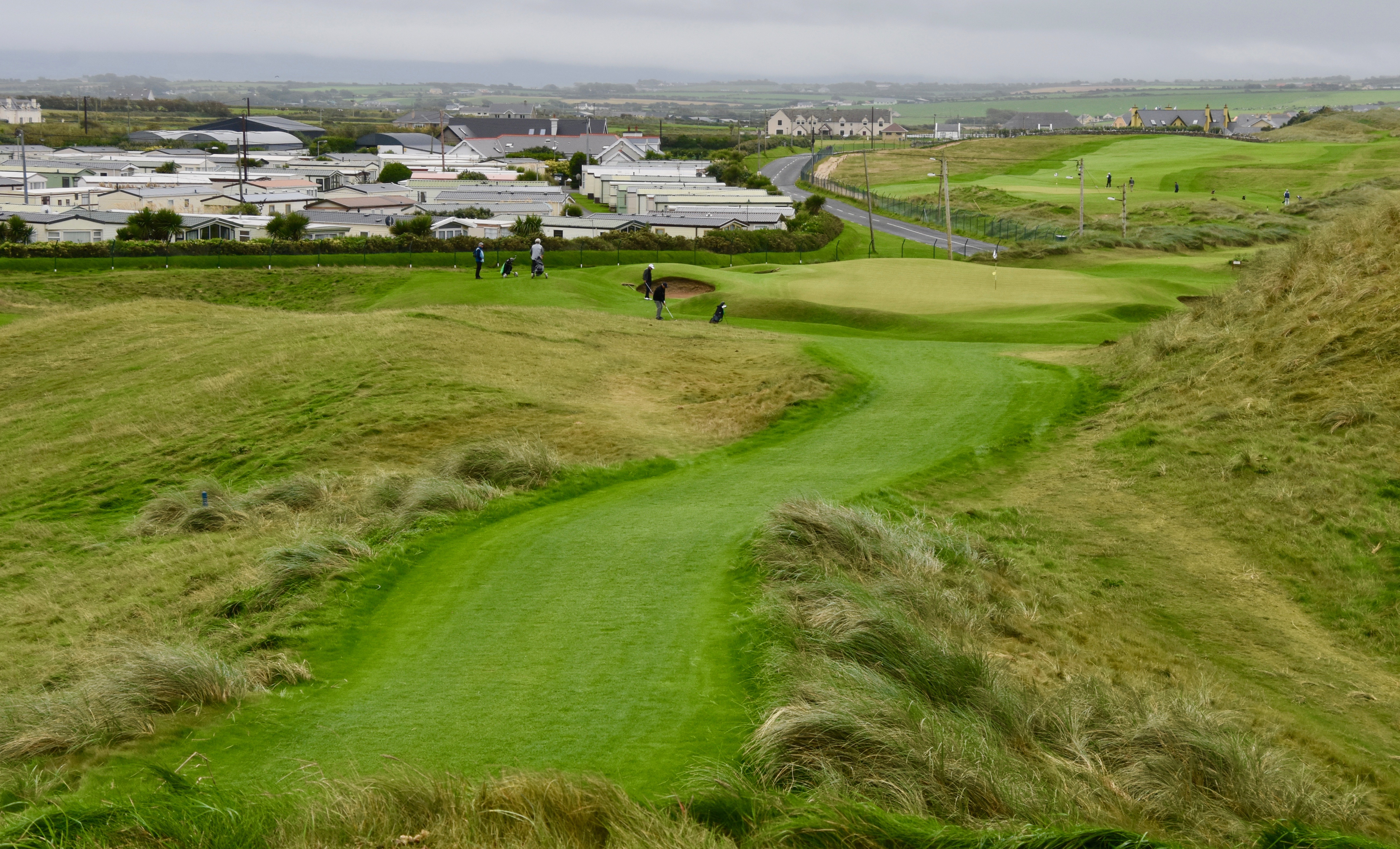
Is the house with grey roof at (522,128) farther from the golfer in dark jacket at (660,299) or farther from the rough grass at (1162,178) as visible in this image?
the golfer in dark jacket at (660,299)

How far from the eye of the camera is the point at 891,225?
275 feet

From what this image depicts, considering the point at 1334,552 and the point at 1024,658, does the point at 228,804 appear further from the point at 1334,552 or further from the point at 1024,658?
the point at 1334,552

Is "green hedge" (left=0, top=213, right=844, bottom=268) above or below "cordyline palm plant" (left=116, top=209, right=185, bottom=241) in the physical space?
Result: below

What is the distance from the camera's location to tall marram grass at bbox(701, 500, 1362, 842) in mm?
6883

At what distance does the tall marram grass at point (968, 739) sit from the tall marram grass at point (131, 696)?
3.96 meters

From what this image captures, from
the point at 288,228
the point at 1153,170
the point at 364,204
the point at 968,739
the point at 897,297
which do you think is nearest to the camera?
the point at 968,739

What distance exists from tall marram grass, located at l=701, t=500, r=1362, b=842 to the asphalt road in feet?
184

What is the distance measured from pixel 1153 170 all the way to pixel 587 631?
107m

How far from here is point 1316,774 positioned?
8.91 metres

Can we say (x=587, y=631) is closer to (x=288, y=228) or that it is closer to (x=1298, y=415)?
(x=1298, y=415)

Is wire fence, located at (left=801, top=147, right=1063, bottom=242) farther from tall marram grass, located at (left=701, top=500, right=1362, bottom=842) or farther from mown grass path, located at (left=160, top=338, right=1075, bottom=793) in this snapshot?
tall marram grass, located at (left=701, top=500, right=1362, bottom=842)

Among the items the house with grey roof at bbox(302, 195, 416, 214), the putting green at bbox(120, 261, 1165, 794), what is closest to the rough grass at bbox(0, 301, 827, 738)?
the putting green at bbox(120, 261, 1165, 794)

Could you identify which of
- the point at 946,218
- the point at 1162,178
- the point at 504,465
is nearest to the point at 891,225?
the point at 946,218

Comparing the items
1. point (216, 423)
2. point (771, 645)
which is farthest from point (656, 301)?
point (771, 645)
